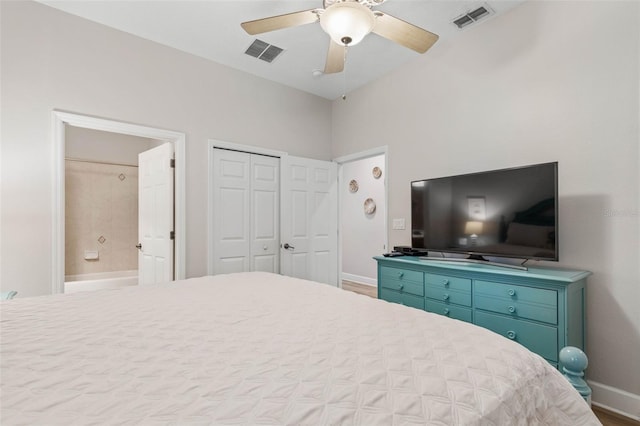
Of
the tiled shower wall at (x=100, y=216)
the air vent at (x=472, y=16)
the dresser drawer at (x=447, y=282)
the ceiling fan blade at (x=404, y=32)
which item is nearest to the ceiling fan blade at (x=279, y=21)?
the ceiling fan blade at (x=404, y=32)

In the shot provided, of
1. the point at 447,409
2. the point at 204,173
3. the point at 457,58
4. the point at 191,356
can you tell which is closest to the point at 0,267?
the point at 204,173

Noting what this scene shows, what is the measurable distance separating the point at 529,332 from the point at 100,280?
18.1ft

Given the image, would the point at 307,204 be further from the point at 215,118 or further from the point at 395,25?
the point at 395,25

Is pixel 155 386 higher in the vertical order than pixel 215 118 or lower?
lower

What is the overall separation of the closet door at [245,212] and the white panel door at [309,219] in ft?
0.43

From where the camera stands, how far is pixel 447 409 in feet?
2.45

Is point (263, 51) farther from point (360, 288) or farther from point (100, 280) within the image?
point (100, 280)

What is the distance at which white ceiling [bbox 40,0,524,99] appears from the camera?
2.54m

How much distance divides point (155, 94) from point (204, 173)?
2.89 ft

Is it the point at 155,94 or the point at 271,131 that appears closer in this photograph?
the point at 155,94

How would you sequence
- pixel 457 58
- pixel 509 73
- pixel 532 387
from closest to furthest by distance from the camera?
pixel 532 387 < pixel 509 73 < pixel 457 58

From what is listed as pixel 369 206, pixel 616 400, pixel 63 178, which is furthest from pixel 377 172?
pixel 63 178

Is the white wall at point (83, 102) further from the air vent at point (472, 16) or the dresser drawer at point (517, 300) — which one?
the dresser drawer at point (517, 300)

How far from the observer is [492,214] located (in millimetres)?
2457
